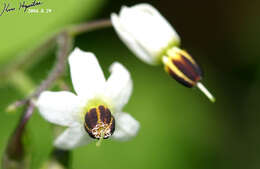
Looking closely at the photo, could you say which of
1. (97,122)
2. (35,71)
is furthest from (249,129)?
(97,122)

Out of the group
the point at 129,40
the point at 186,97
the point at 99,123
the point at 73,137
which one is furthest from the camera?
the point at 186,97

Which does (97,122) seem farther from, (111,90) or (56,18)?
(56,18)

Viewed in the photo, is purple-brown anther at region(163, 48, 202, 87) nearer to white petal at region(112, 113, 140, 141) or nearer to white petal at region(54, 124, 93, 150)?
white petal at region(112, 113, 140, 141)

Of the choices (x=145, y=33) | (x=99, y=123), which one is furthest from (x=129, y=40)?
(x=99, y=123)

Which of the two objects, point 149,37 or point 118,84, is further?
point 149,37

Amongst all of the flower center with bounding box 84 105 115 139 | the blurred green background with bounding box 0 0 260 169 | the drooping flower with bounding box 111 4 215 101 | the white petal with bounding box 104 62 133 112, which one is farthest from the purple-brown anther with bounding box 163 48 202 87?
the blurred green background with bounding box 0 0 260 169

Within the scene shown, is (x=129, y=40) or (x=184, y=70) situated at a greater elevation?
(x=129, y=40)

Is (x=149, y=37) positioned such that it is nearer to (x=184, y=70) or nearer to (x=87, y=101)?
(x=184, y=70)
